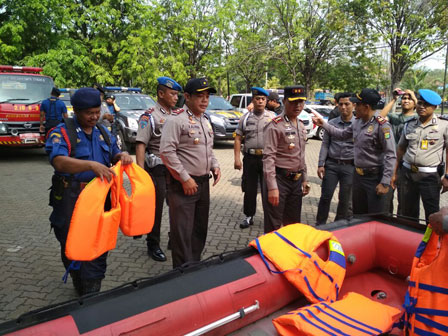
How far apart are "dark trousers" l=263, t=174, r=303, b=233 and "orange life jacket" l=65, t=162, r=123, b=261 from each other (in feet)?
5.86

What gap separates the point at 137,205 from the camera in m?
2.88

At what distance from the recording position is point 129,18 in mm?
20203

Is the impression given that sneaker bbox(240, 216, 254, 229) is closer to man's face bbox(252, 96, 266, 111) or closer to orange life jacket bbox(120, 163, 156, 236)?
man's face bbox(252, 96, 266, 111)

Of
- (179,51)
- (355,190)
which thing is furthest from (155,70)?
(355,190)

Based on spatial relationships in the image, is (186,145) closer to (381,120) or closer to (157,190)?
(157,190)

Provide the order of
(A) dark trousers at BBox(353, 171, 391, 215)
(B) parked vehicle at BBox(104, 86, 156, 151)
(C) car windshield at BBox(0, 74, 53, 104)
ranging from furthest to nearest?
(B) parked vehicle at BBox(104, 86, 156, 151) < (C) car windshield at BBox(0, 74, 53, 104) < (A) dark trousers at BBox(353, 171, 391, 215)

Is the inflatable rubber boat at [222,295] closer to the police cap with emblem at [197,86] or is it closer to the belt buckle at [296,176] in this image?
the belt buckle at [296,176]

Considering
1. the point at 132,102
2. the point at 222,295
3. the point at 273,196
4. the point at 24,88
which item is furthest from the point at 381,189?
the point at 24,88

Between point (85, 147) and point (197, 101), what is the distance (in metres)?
1.08

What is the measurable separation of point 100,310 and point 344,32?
65.5 feet

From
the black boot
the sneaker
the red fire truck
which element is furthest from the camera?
the red fire truck

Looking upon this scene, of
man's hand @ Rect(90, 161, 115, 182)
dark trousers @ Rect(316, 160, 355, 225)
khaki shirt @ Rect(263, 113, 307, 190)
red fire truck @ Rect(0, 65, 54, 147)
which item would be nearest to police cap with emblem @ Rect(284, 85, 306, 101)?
khaki shirt @ Rect(263, 113, 307, 190)

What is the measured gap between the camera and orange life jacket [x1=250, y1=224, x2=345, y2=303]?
2.64m

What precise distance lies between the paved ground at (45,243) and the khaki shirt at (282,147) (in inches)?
55.7
